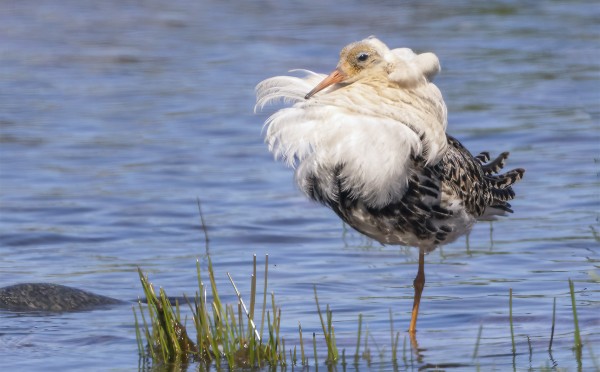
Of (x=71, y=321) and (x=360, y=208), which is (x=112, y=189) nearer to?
(x=71, y=321)

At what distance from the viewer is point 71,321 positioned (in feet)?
27.7

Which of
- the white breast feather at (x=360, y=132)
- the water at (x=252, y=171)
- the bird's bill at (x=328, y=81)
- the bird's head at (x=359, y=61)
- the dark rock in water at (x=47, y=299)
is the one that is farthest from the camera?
the dark rock in water at (x=47, y=299)

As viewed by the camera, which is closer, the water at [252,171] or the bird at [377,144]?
the bird at [377,144]

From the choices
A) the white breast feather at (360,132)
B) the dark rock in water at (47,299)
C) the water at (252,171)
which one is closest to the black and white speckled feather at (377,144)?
the white breast feather at (360,132)

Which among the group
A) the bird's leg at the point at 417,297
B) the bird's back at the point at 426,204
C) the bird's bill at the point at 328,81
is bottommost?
the bird's leg at the point at 417,297

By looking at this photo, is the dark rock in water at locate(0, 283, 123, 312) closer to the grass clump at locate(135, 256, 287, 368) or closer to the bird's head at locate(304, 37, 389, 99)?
the grass clump at locate(135, 256, 287, 368)

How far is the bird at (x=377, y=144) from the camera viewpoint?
702 cm

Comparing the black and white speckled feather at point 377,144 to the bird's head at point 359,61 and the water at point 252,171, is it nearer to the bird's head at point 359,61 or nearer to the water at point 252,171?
the bird's head at point 359,61

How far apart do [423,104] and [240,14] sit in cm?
1449

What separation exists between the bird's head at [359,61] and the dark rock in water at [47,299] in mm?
2307

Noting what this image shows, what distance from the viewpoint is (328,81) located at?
7.50 metres

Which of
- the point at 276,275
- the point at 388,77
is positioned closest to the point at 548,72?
the point at 276,275

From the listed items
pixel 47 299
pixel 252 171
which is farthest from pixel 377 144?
pixel 252 171

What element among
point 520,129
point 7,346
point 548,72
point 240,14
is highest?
point 240,14
